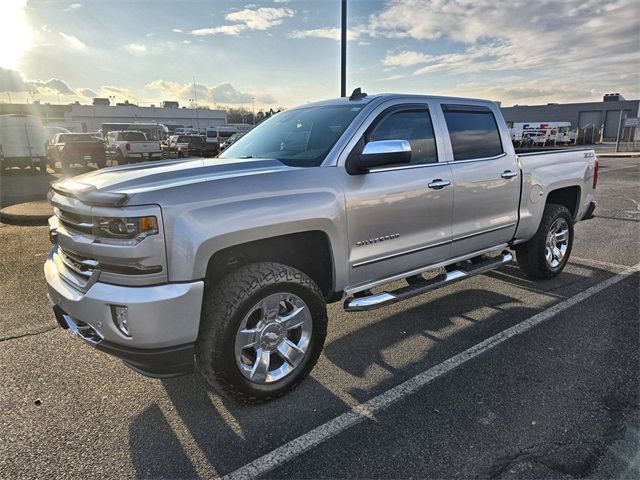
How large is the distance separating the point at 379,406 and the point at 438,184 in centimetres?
191

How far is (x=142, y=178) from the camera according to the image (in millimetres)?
2816

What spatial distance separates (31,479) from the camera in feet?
7.80

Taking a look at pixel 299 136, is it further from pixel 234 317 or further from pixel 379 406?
pixel 379 406

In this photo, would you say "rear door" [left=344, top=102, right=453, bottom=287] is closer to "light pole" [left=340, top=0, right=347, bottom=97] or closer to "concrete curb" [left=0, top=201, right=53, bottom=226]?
"light pole" [left=340, top=0, right=347, bottom=97]

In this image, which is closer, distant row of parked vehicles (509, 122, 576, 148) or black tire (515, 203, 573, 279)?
black tire (515, 203, 573, 279)

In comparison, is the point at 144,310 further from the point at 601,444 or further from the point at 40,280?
the point at 40,280

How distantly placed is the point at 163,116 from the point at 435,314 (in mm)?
98926

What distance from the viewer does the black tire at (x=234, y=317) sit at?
2.75 metres

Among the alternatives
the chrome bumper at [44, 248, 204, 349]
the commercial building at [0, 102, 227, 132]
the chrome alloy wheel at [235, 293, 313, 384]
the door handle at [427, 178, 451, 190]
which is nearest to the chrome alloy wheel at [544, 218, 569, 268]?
the door handle at [427, 178, 451, 190]

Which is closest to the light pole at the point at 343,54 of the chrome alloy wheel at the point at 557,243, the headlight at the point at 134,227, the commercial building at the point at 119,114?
the chrome alloy wheel at the point at 557,243

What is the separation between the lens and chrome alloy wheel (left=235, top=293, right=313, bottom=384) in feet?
9.69

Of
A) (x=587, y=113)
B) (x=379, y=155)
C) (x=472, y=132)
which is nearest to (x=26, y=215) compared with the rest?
(x=379, y=155)

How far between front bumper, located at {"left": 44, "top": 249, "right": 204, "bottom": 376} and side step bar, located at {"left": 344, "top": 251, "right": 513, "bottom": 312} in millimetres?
1257

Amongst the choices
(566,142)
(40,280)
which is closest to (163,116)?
(566,142)
